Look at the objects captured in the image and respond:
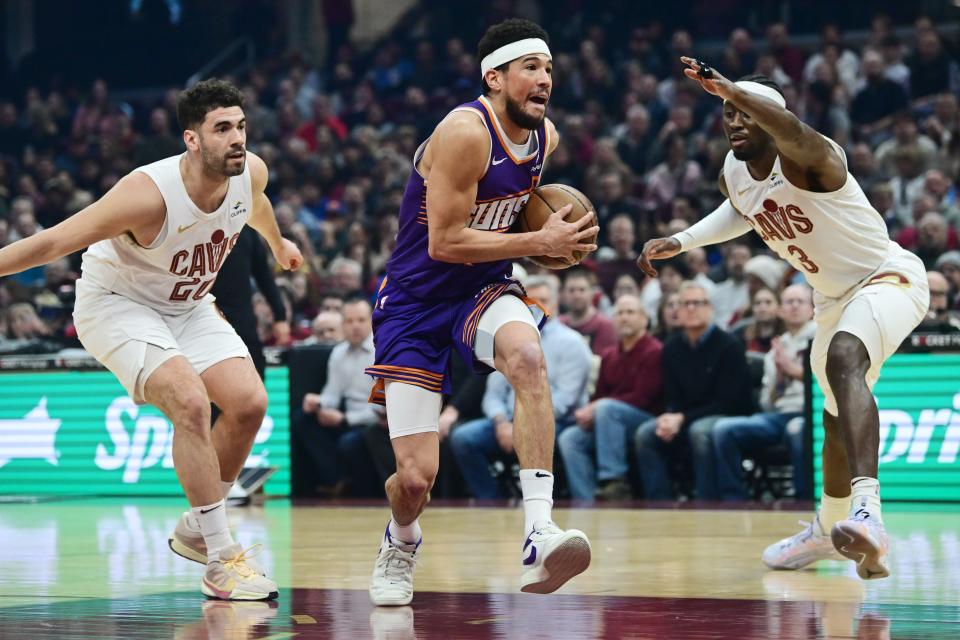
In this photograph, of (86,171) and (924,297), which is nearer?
(924,297)

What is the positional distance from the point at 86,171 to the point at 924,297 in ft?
46.6

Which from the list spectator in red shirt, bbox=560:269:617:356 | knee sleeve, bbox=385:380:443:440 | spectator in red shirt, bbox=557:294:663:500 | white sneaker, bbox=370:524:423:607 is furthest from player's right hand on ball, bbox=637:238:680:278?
spectator in red shirt, bbox=560:269:617:356

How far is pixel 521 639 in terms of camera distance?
4.18 meters

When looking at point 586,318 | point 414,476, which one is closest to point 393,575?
point 414,476

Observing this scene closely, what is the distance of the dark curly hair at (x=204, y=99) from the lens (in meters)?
5.61

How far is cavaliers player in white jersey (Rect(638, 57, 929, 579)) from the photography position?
17.0 ft

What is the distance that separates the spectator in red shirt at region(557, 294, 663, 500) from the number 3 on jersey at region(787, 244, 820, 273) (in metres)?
3.81

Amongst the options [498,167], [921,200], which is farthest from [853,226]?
[921,200]

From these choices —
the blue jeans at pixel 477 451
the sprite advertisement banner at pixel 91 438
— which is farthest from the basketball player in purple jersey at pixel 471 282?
the sprite advertisement banner at pixel 91 438

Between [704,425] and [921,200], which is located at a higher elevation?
[921,200]

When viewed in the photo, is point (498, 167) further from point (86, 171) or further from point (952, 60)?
point (86, 171)

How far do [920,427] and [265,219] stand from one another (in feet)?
15.0

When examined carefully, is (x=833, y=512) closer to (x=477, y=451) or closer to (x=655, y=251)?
(x=655, y=251)

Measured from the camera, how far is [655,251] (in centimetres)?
604
